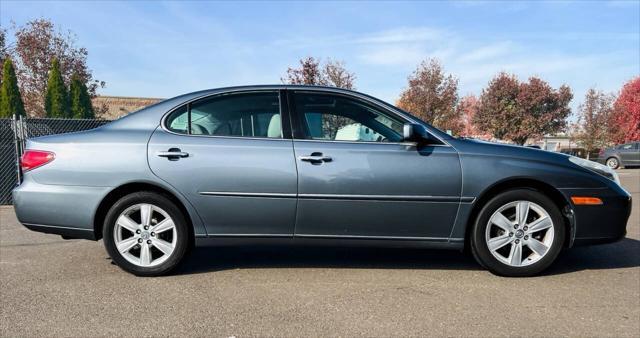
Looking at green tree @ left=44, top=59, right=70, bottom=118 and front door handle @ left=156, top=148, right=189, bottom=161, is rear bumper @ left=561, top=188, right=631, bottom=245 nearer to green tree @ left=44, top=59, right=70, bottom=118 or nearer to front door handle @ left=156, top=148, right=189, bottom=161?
front door handle @ left=156, top=148, right=189, bottom=161

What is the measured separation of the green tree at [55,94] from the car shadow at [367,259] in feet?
64.1

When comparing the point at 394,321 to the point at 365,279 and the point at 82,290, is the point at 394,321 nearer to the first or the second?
the point at 365,279

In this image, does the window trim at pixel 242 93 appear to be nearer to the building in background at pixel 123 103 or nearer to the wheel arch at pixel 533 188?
the wheel arch at pixel 533 188

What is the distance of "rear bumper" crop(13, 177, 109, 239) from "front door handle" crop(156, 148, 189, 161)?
534 millimetres

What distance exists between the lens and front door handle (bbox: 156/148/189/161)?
3922 mm

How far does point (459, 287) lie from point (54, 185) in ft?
11.1

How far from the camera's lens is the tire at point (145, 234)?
12.9ft

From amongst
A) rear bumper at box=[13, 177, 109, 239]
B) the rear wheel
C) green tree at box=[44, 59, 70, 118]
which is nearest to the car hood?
rear bumper at box=[13, 177, 109, 239]

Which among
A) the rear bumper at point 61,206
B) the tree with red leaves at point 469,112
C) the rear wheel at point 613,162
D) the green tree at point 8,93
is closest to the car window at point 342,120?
the rear bumper at point 61,206

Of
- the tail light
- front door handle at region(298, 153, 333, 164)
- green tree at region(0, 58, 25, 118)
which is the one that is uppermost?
green tree at region(0, 58, 25, 118)

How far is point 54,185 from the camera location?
396 centimetres

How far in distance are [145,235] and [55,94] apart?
20.4 meters

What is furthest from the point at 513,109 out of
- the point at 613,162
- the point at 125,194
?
the point at 125,194

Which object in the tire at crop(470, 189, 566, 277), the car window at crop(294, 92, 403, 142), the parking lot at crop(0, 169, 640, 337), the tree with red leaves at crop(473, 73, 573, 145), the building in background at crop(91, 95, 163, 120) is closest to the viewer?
the parking lot at crop(0, 169, 640, 337)
